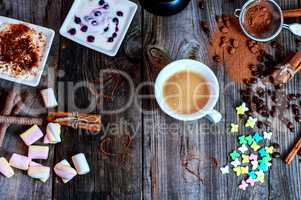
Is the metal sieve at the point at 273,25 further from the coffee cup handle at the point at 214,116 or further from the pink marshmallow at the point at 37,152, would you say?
the pink marshmallow at the point at 37,152

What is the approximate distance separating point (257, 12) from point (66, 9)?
46 cm

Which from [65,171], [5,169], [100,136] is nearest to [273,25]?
[100,136]

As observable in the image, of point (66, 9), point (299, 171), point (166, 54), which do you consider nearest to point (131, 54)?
point (166, 54)

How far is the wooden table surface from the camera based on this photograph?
1.24 meters

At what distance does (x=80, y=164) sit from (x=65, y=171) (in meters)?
0.04

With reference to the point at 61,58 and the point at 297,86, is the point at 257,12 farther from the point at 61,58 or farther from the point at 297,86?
the point at 61,58

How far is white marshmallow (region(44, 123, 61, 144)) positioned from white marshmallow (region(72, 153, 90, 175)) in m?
0.06

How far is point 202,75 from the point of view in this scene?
1237 millimetres

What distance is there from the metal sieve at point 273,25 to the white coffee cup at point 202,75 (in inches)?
6.0

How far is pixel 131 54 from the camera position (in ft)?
4.25

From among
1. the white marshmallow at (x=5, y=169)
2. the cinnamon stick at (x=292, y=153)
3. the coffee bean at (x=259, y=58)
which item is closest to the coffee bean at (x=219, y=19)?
the coffee bean at (x=259, y=58)

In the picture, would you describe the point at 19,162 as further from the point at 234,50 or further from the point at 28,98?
the point at 234,50

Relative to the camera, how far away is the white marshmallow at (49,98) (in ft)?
4.09

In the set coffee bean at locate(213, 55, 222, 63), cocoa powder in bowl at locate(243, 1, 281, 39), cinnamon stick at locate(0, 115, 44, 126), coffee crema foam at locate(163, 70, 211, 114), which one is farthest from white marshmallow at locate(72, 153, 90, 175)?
cocoa powder in bowl at locate(243, 1, 281, 39)
